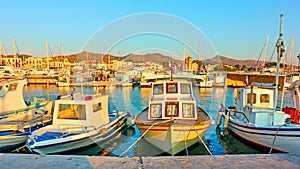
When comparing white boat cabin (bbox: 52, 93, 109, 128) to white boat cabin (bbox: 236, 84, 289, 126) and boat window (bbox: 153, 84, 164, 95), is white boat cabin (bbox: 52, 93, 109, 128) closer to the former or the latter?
boat window (bbox: 153, 84, 164, 95)

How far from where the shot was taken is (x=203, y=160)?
3.24 m

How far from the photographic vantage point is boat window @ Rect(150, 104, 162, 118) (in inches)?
412

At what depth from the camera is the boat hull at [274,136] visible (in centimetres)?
970

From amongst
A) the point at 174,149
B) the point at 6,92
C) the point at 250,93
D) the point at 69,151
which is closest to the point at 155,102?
the point at 174,149

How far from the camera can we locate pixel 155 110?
10586 millimetres

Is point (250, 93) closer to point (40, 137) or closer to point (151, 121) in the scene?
point (151, 121)

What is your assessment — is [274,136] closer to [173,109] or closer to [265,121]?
[265,121]

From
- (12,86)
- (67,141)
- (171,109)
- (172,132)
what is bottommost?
(67,141)

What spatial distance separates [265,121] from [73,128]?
29.1 ft

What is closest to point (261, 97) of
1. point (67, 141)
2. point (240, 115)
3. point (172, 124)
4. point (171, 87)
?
point (240, 115)

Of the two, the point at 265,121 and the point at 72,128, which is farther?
the point at 265,121

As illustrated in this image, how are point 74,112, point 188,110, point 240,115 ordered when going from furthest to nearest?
point 240,115, point 74,112, point 188,110

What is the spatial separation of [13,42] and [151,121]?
7462 centimetres

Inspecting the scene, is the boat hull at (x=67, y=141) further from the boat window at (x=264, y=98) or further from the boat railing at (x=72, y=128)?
the boat window at (x=264, y=98)
